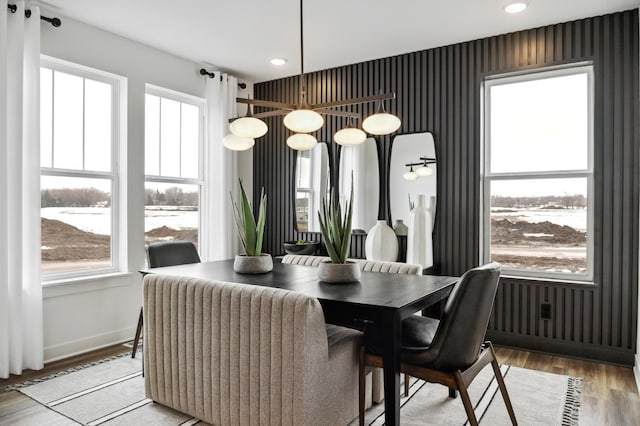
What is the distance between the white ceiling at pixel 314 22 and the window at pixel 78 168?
47 cm

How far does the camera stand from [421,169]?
398cm

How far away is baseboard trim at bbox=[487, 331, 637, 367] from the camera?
321cm

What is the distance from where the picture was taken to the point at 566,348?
3.39 m

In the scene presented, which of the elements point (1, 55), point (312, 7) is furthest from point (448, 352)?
point (1, 55)

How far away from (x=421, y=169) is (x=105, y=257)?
9.15 feet

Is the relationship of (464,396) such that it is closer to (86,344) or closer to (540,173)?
(540,173)

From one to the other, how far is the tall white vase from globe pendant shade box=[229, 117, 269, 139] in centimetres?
174

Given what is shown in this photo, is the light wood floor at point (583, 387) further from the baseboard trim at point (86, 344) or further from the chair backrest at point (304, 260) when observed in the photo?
the chair backrest at point (304, 260)

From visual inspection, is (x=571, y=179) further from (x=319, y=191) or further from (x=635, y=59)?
(x=319, y=191)

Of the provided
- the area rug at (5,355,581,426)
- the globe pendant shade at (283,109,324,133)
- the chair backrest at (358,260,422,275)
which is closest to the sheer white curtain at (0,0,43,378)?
the area rug at (5,355,581,426)

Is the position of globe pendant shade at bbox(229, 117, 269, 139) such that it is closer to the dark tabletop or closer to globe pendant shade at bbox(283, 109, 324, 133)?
globe pendant shade at bbox(283, 109, 324, 133)

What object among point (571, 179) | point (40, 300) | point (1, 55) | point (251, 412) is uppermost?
point (1, 55)

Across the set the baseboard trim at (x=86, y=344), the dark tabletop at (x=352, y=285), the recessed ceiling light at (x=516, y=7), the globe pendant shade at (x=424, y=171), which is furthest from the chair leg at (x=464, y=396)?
the baseboard trim at (x=86, y=344)

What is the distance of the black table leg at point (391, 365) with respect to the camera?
1.85 m
